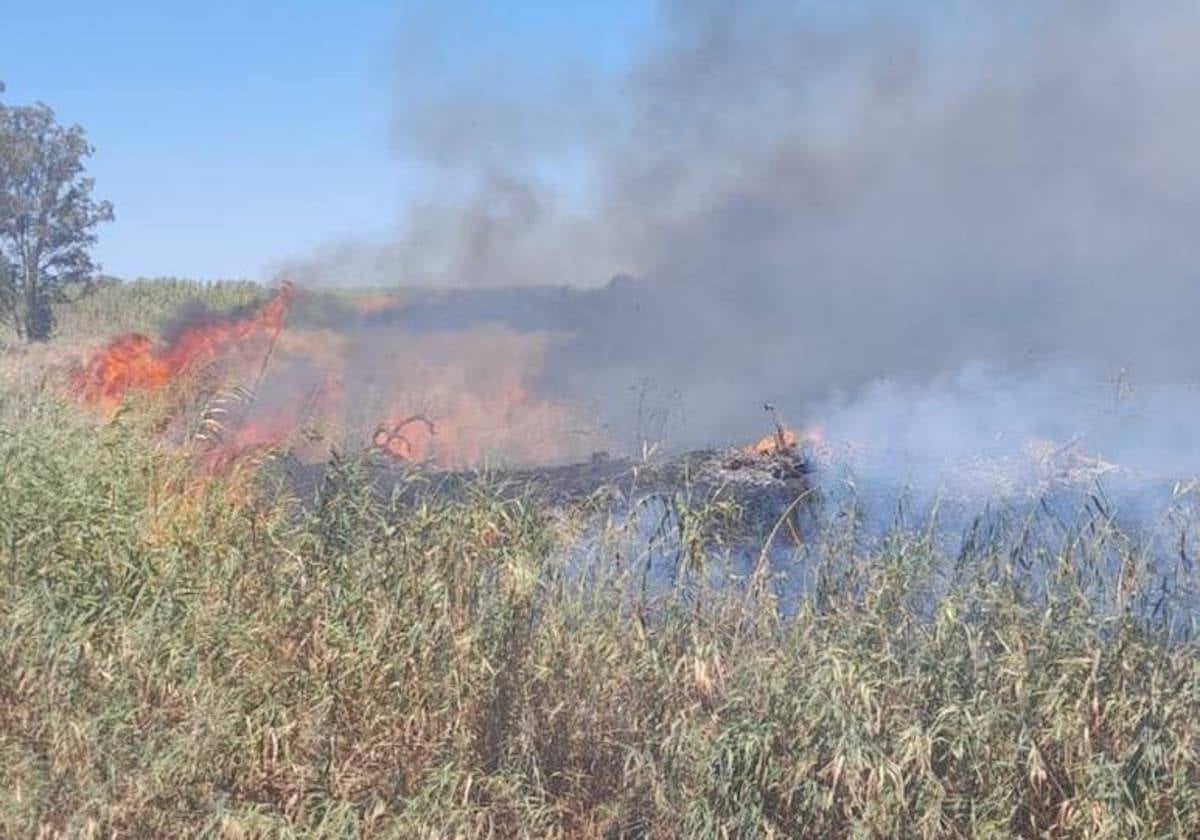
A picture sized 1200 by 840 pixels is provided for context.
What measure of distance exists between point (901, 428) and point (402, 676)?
26.8 feet

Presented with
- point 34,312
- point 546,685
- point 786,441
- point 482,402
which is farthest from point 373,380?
point 34,312

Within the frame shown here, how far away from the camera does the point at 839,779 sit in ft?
12.1

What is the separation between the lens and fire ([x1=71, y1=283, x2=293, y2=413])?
11.0 metres

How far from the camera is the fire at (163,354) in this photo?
36.1 feet

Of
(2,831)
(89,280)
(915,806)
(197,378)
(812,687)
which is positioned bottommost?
(2,831)

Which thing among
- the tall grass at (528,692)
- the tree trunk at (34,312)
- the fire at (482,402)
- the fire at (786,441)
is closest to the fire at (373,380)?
the fire at (482,402)

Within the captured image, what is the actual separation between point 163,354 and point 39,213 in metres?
14.1

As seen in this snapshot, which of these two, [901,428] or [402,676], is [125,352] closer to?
[901,428]

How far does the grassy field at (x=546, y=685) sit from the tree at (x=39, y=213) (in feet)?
68.5

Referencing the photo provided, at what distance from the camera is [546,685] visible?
4.38m

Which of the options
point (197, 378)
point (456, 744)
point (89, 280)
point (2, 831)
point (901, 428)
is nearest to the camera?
point (2, 831)

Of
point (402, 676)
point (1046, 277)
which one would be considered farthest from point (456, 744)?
point (1046, 277)

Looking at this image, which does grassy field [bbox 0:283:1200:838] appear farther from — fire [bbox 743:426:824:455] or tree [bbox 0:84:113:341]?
tree [bbox 0:84:113:341]

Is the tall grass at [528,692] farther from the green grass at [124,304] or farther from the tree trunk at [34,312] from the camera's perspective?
the tree trunk at [34,312]
